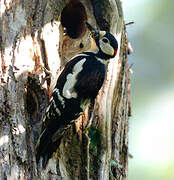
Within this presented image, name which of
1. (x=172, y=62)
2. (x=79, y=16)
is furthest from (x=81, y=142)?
(x=172, y=62)

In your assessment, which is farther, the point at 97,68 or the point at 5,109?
the point at 97,68

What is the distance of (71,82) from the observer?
4121 millimetres

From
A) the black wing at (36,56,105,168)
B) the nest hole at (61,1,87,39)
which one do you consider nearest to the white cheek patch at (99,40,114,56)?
the black wing at (36,56,105,168)

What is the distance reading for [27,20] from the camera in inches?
163

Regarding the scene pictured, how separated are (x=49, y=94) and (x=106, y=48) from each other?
82cm

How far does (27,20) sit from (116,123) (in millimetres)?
1316

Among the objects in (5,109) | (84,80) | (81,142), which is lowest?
(81,142)

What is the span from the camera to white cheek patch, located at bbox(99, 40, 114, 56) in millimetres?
4484

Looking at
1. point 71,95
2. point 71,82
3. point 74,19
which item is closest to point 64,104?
point 71,95

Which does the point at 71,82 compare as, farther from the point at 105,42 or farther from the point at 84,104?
the point at 105,42

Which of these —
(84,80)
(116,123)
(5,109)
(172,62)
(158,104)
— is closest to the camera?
(5,109)

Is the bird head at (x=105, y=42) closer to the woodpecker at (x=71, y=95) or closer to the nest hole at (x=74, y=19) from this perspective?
the woodpecker at (x=71, y=95)

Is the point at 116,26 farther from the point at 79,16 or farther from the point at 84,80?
the point at 84,80

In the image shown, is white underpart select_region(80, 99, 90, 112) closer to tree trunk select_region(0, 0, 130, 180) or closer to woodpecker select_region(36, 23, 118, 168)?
woodpecker select_region(36, 23, 118, 168)
